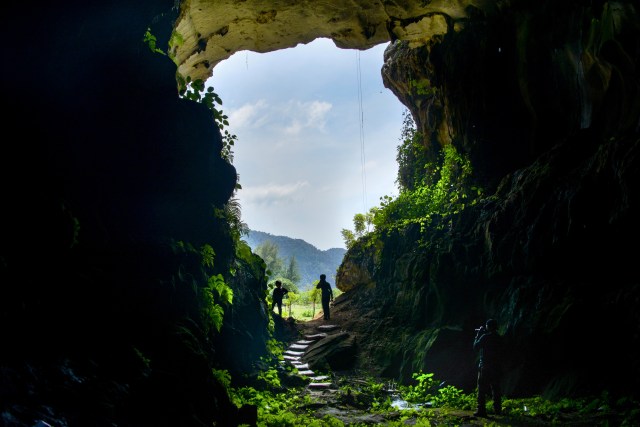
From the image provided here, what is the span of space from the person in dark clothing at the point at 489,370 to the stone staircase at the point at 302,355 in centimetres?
424

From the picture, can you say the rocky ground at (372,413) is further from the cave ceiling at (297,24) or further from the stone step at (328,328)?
the cave ceiling at (297,24)

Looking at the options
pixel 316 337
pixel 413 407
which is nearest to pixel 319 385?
pixel 413 407

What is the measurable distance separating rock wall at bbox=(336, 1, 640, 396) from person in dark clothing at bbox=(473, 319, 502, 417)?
1100 millimetres

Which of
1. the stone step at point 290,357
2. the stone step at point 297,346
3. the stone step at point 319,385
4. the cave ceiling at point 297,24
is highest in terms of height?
the cave ceiling at point 297,24

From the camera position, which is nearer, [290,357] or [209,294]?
[209,294]

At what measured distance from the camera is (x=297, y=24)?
14203mm

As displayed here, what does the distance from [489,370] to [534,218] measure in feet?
13.6

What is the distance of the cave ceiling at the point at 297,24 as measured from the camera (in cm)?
1238

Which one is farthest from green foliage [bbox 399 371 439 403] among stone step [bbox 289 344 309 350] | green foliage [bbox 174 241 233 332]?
green foliage [bbox 174 241 233 332]

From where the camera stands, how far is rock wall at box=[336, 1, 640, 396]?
739cm

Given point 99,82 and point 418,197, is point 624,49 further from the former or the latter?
point 99,82

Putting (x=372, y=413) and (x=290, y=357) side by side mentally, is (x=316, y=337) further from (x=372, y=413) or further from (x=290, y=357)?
(x=372, y=413)

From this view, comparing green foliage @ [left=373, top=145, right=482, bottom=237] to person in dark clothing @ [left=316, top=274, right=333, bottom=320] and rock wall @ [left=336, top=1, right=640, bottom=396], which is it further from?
person in dark clothing @ [left=316, top=274, right=333, bottom=320]

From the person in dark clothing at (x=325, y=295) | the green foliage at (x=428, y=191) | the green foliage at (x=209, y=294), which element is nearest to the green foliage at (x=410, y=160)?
the green foliage at (x=428, y=191)
